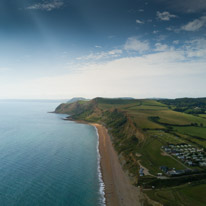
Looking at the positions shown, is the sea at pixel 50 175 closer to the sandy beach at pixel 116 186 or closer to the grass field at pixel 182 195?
the sandy beach at pixel 116 186

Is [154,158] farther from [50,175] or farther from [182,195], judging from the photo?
[50,175]

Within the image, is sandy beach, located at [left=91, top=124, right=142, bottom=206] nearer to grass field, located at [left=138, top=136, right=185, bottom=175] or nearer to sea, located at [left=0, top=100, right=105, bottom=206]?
sea, located at [left=0, top=100, right=105, bottom=206]

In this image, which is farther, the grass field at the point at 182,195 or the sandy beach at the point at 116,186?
the sandy beach at the point at 116,186

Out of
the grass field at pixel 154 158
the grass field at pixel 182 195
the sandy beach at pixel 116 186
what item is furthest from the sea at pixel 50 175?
the grass field at pixel 154 158

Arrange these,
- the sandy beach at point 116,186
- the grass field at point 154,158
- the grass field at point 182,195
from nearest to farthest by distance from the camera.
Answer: the grass field at point 182,195, the sandy beach at point 116,186, the grass field at point 154,158

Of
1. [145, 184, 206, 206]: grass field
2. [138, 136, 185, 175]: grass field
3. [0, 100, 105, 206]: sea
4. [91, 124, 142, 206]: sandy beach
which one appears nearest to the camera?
[145, 184, 206, 206]: grass field

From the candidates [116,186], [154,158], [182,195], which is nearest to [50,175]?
[116,186]

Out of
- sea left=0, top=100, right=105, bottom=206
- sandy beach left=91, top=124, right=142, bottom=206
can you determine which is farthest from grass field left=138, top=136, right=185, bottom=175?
sea left=0, top=100, right=105, bottom=206

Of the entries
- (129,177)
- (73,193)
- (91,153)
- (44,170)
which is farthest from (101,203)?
(91,153)
